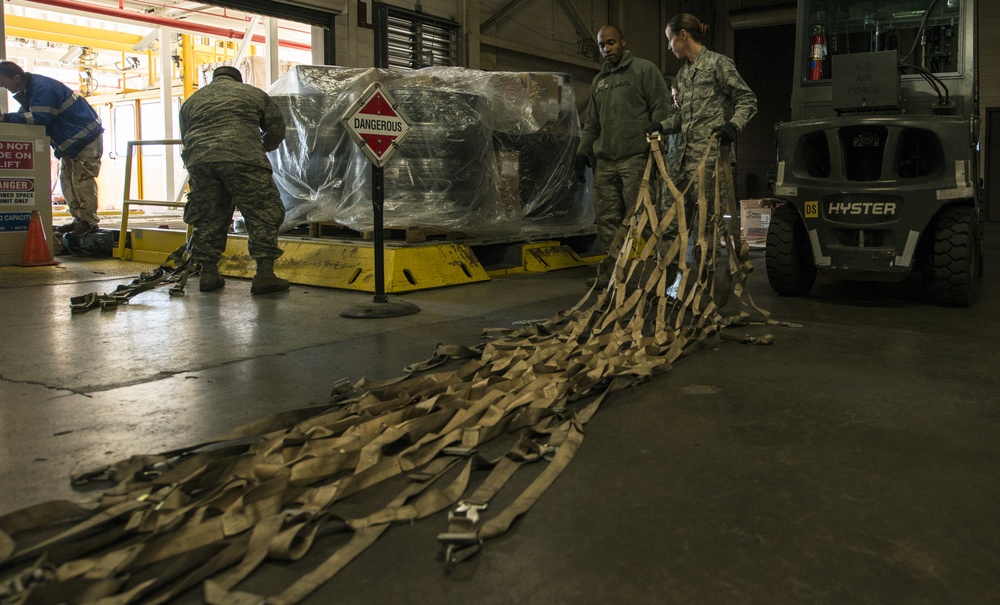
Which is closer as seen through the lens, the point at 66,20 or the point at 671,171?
the point at 671,171

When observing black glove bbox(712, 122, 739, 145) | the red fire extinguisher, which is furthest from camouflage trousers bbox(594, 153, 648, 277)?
the red fire extinguisher

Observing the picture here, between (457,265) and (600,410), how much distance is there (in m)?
3.89

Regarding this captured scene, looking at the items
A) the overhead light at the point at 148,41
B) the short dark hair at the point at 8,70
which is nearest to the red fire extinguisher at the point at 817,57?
the short dark hair at the point at 8,70

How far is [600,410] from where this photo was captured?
10.2 feet

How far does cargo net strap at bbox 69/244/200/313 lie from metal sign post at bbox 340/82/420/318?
1551mm

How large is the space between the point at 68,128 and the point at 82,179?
55cm

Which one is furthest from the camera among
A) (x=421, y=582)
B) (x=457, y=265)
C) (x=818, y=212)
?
(x=457, y=265)

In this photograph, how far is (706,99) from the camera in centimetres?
572

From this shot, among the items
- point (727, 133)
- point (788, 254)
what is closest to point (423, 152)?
point (727, 133)

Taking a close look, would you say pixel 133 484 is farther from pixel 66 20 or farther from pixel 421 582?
pixel 66 20

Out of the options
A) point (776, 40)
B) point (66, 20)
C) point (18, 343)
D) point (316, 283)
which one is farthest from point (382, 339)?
point (776, 40)

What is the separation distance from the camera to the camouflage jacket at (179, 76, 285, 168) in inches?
235

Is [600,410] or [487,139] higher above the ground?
[487,139]

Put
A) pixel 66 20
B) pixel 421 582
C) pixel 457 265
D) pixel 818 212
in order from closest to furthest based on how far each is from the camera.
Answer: pixel 421 582, pixel 818 212, pixel 457 265, pixel 66 20
